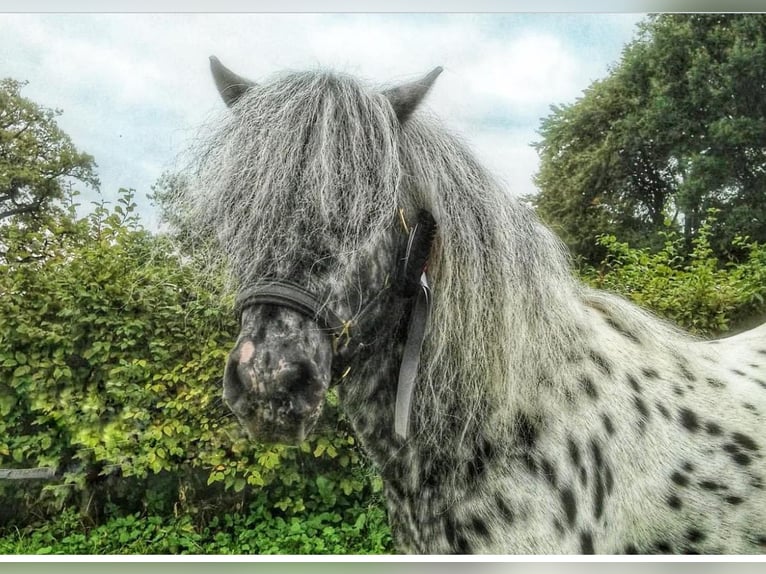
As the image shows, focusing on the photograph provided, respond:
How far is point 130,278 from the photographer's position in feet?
8.43

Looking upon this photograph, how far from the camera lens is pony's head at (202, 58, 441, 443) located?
4.47 ft

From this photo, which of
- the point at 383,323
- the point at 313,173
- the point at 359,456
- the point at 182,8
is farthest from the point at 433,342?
the point at 182,8

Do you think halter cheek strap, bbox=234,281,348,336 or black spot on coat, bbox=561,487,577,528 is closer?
halter cheek strap, bbox=234,281,348,336

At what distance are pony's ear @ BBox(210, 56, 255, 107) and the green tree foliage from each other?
4.27ft

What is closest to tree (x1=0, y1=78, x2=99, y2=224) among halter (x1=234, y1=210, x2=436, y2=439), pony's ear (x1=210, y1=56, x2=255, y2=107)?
pony's ear (x1=210, y1=56, x2=255, y2=107)

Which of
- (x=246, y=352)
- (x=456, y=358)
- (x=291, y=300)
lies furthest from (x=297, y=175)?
(x=456, y=358)

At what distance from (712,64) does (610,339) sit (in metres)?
1.57

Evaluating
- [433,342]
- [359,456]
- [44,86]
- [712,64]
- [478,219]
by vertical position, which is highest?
[712,64]

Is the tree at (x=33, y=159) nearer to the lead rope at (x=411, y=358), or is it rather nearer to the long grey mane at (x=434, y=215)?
the long grey mane at (x=434, y=215)

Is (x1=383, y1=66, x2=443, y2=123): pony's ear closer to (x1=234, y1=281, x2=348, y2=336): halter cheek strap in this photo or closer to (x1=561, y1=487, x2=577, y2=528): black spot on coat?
(x1=234, y1=281, x2=348, y2=336): halter cheek strap

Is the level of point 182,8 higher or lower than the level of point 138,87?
higher

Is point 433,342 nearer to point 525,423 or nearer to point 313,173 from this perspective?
point 525,423

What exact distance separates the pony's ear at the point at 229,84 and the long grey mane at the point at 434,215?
105 millimetres

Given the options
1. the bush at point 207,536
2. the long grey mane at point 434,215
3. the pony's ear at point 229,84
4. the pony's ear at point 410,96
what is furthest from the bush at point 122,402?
the pony's ear at point 410,96
